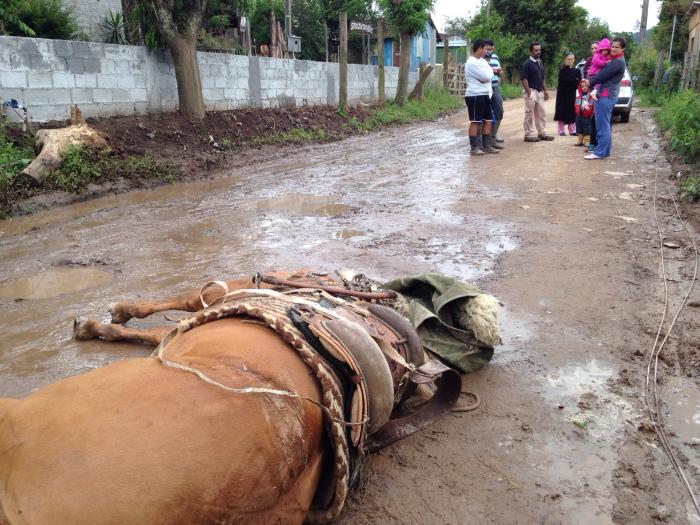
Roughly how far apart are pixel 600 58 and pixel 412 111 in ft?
26.3

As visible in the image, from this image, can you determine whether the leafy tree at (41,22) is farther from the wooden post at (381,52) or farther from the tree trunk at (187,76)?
the wooden post at (381,52)

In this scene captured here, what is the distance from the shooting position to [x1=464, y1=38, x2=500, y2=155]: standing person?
8688mm

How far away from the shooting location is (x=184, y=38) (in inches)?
367

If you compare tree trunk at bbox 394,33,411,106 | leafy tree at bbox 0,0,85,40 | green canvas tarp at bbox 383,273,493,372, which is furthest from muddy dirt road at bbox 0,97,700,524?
tree trunk at bbox 394,33,411,106

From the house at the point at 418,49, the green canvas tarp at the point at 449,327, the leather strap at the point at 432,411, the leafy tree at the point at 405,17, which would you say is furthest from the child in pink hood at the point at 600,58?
the house at the point at 418,49

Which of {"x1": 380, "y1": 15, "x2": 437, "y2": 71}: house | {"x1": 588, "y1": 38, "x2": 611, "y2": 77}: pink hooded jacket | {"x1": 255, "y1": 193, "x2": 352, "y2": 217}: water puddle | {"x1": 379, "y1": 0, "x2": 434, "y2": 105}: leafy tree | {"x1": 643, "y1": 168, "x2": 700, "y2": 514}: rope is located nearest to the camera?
{"x1": 643, "y1": 168, "x2": 700, "y2": 514}: rope

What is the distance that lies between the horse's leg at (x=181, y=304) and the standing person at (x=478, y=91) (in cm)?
709

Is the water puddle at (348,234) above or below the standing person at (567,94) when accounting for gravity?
below

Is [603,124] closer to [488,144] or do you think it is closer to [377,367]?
[488,144]

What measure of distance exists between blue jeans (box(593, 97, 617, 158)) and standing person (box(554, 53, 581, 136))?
2.12 meters

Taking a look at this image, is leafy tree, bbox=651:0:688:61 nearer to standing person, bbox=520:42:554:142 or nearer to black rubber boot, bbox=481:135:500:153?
standing person, bbox=520:42:554:142

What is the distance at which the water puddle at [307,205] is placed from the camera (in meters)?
5.84

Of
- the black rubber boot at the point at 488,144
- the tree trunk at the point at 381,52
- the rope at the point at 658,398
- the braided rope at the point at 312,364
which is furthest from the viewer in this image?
the tree trunk at the point at 381,52

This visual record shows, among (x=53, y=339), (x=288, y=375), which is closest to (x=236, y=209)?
(x=53, y=339)
